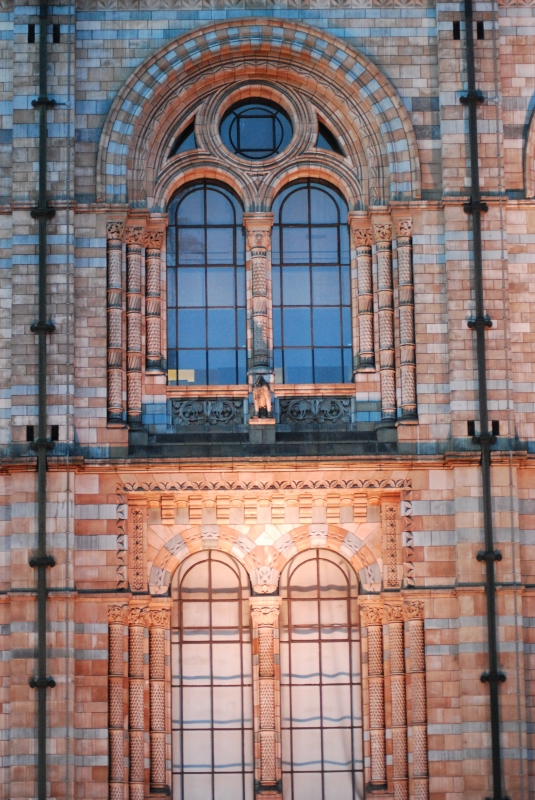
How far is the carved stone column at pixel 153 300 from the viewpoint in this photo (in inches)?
1019

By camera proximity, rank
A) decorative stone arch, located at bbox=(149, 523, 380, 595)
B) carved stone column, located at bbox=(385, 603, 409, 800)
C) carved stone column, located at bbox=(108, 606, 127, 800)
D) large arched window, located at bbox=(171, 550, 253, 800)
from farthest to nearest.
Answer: decorative stone arch, located at bbox=(149, 523, 380, 595) → large arched window, located at bbox=(171, 550, 253, 800) → carved stone column, located at bbox=(385, 603, 409, 800) → carved stone column, located at bbox=(108, 606, 127, 800)

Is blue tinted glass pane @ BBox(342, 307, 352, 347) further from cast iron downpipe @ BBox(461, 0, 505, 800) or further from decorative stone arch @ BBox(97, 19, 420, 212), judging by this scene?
cast iron downpipe @ BBox(461, 0, 505, 800)

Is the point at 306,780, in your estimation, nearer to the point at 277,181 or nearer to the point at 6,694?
the point at 6,694

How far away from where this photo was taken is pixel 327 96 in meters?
26.7

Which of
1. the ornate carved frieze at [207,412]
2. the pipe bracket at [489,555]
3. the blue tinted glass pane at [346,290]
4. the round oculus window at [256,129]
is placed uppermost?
the round oculus window at [256,129]

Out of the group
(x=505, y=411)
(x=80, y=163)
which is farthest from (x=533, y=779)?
(x=80, y=163)

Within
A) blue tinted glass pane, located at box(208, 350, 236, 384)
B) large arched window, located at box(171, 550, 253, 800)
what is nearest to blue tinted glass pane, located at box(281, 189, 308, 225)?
blue tinted glass pane, located at box(208, 350, 236, 384)

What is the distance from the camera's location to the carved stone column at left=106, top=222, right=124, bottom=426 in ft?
83.4

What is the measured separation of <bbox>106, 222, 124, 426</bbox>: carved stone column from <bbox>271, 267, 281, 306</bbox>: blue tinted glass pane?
96.4 inches

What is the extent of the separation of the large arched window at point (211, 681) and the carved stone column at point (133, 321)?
2499 millimetres

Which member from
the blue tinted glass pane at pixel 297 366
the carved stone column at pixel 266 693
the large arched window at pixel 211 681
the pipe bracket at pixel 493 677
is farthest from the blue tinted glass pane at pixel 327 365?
the pipe bracket at pixel 493 677

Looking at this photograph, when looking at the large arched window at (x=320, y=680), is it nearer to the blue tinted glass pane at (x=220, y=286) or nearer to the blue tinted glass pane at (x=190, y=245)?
the blue tinted glass pane at (x=220, y=286)

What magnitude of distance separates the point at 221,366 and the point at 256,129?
390 centimetres

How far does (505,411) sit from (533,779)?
17.8 ft
